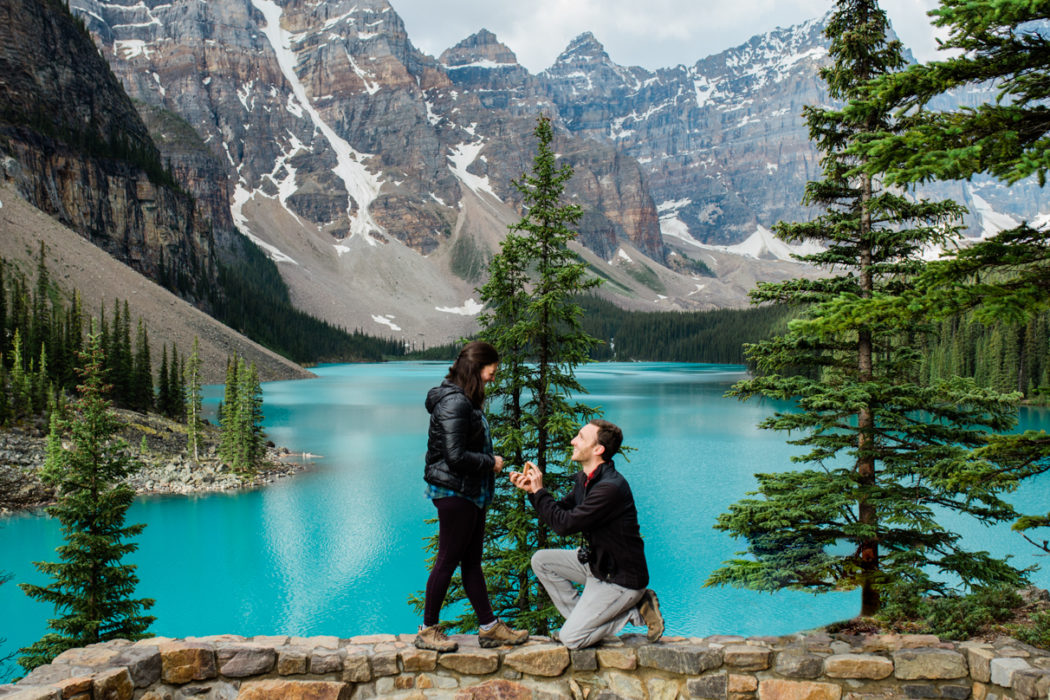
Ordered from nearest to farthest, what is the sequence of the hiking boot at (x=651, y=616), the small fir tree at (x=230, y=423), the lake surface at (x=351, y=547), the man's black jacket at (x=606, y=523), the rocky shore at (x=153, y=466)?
the man's black jacket at (x=606, y=523) < the hiking boot at (x=651, y=616) < the lake surface at (x=351, y=547) < the rocky shore at (x=153, y=466) < the small fir tree at (x=230, y=423)

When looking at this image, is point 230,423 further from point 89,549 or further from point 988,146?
point 988,146

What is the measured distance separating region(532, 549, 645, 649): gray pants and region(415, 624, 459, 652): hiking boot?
91 centimetres

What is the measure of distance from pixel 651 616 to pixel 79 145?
114242 millimetres

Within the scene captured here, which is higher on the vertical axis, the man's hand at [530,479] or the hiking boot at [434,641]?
the man's hand at [530,479]

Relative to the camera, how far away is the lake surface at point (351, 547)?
16.6 m

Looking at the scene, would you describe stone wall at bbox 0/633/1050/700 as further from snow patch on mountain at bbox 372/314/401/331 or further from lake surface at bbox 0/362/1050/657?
snow patch on mountain at bbox 372/314/401/331

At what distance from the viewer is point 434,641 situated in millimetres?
5125

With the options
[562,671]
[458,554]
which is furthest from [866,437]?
[458,554]

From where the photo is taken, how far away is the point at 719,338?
468 ft

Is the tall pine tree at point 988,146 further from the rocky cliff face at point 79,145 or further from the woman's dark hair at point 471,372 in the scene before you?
the rocky cliff face at point 79,145

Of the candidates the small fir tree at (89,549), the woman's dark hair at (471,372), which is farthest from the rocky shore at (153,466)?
the woman's dark hair at (471,372)

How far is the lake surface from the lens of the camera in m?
16.6

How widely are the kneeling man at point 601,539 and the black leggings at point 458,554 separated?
20.6 inches

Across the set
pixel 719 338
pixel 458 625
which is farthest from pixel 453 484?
pixel 719 338
